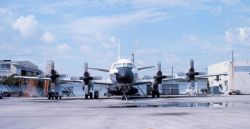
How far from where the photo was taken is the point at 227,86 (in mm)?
110500

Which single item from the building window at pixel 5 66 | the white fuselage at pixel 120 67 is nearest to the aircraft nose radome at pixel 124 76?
the white fuselage at pixel 120 67

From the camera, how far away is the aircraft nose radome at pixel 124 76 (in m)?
54.0

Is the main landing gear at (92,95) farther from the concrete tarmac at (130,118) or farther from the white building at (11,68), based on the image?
the white building at (11,68)

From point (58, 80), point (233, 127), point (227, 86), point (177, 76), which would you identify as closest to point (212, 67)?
point (227, 86)

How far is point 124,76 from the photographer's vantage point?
5400cm

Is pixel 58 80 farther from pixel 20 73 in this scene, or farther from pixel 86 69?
pixel 20 73

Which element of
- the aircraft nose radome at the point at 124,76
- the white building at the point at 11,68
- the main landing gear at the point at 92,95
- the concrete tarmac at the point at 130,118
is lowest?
the concrete tarmac at the point at 130,118

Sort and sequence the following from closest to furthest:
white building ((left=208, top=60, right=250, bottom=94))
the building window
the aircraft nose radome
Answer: the aircraft nose radome < white building ((left=208, top=60, right=250, bottom=94)) < the building window

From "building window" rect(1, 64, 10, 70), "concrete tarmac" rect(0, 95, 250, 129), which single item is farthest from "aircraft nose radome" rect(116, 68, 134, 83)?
"building window" rect(1, 64, 10, 70)

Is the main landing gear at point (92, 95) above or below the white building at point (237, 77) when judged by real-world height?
below

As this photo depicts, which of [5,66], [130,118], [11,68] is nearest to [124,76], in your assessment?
[130,118]

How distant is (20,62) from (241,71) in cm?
6838

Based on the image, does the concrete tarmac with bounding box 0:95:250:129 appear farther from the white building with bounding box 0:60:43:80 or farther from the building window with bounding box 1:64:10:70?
the building window with bounding box 1:64:10:70

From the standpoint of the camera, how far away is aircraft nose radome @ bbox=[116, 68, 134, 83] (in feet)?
177
